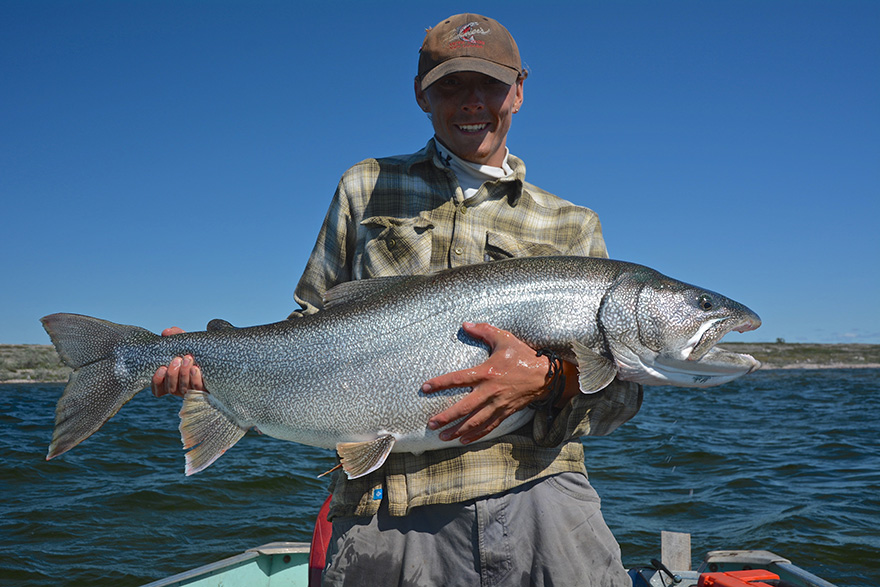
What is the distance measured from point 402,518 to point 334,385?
65 centimetres

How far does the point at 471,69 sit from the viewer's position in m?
3.08

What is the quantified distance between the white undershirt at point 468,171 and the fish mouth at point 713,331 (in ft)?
4.11

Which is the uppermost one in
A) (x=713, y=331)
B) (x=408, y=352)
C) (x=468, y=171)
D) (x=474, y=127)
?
(x=474, y=127)

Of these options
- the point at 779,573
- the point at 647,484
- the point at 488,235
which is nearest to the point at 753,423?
the point at 647,484

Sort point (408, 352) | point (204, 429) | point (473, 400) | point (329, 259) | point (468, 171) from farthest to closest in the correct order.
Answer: point (329, 259), point (468, 171), point (204, 429), point (408, 352), point (473, 400)

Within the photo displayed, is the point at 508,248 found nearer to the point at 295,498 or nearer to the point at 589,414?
the point at 589,414

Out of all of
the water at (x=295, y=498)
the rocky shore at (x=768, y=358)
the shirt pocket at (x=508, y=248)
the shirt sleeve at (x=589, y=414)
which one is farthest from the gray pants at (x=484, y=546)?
the rocky shore at (x=768, y=358)

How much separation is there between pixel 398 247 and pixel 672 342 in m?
1.37

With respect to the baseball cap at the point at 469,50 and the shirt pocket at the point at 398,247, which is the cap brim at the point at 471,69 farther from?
the shirt pocket at the point at 398,247

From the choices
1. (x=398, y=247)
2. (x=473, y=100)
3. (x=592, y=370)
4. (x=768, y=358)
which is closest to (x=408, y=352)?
(x=398, y=247)

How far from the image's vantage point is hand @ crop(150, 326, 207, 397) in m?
3.20

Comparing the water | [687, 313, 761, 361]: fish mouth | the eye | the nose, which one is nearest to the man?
the nose

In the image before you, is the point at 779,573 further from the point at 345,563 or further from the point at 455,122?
the point at 455,122

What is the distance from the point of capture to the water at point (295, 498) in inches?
351
